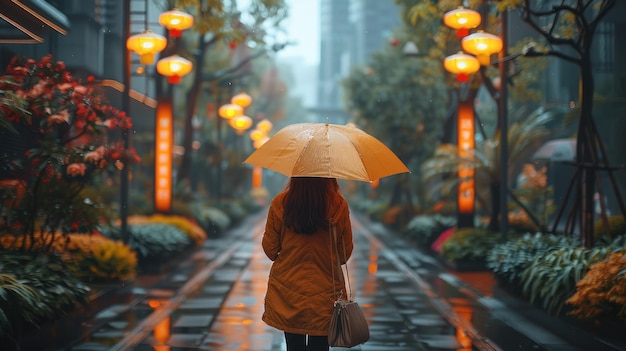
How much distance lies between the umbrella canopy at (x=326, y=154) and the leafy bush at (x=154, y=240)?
10826mm

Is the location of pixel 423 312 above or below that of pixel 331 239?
below

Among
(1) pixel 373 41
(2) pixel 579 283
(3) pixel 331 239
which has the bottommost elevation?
(2) pixel 579 283

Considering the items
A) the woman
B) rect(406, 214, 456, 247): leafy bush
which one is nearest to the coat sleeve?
the woman

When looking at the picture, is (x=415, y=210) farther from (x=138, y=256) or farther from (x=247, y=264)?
(x=138, y=256)

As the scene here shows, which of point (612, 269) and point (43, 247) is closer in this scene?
point (612, 269)

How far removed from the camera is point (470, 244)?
1759 centimetres

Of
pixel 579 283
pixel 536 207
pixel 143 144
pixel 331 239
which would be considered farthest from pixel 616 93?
pixel 143 144

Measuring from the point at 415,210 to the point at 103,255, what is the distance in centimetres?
2003

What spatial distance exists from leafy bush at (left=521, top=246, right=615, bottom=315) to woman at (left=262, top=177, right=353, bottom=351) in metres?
5.17

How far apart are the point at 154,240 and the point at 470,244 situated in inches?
261

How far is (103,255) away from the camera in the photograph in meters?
13.1

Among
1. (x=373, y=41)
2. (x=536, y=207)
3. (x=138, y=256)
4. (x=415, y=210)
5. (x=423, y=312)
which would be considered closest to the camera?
(x=423, y=312)

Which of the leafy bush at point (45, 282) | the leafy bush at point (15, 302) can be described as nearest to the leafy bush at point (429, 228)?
the leafy bush at point (45, 282)

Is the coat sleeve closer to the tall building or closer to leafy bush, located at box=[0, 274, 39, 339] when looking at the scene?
leafy bush, located at box=[0, 274, 39, 339]
